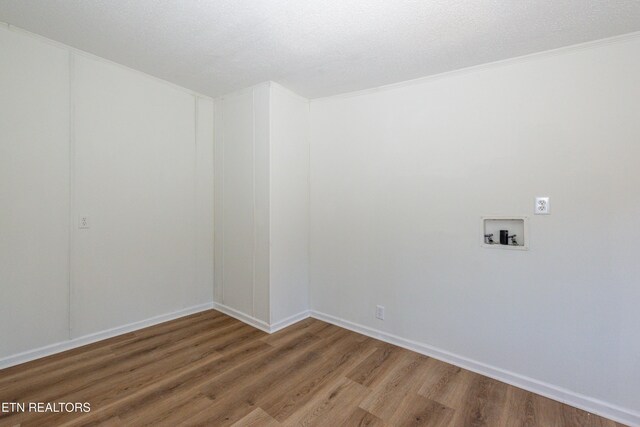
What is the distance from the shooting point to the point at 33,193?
7.71ft

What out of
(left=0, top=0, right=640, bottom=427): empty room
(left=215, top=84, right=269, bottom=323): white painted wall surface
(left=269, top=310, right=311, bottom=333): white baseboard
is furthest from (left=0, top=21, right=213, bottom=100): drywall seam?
(left=269, top=310, right=311, bottom=333): white baseboard

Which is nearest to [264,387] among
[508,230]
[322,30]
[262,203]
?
[262,203]

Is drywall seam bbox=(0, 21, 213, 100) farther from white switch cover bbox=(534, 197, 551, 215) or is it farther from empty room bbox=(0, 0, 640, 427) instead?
white switch cover bbox=(534, 197, 551, 215)

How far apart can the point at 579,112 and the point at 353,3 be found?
1.75 metres

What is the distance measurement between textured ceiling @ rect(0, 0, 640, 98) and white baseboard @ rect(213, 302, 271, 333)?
8.32ft

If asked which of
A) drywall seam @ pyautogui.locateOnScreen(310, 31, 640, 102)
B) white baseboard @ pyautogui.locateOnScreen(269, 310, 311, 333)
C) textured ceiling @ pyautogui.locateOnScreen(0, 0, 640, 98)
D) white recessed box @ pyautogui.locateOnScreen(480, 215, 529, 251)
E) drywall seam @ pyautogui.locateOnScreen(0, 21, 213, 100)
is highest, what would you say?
drywall seam @ pyautogui.locateOnScreen(0, 21, 213, 100)

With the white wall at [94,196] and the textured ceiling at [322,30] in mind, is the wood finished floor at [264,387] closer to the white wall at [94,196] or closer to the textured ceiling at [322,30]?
the white wall at [94,196]

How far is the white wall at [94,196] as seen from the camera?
2.29 metres

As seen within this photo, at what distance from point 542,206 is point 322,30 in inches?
81.3

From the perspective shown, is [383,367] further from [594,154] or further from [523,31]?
[523,31]

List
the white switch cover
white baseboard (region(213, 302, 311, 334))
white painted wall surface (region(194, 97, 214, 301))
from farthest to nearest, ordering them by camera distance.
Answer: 1. white painted wall surface (region(194, 97, 214, 301))
2. white baseboard (region(213, 302, 311, 334))
3. the white switch cover

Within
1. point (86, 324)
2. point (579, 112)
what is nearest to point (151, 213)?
point (86, 324)

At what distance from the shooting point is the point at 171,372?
2.29 meters

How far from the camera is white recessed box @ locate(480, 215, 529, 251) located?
7.46 feet
